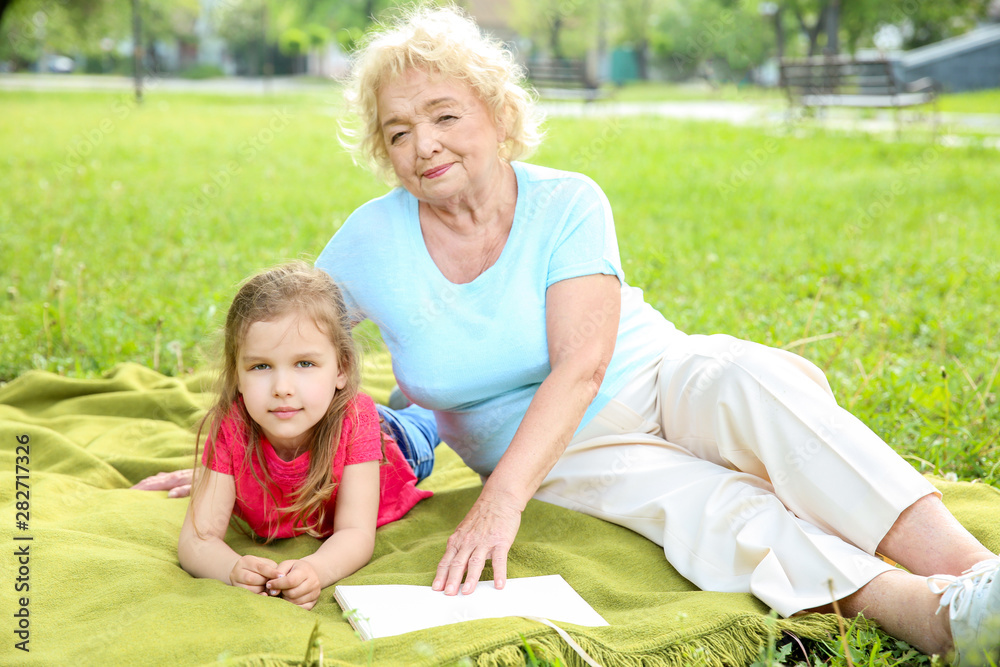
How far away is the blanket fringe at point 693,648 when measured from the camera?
187 centimetres

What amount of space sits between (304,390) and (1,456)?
1.47 metres

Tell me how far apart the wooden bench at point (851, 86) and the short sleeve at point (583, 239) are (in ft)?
34.9

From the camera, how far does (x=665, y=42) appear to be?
4378 centimetres

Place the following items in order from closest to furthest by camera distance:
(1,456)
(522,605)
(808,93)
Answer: (522,605)
(1,456)
(808,93)

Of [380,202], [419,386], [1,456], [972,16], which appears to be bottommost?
[1,456]

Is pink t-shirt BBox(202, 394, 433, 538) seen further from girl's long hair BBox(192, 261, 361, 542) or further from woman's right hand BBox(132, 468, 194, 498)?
woman's right hand BBox(132, 468, 194, 498)

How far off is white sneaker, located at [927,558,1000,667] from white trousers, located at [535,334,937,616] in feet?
0.66

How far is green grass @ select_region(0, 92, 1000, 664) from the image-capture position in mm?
4066

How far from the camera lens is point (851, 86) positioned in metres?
12.9

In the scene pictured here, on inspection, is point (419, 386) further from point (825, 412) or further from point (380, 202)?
point (825, 412)

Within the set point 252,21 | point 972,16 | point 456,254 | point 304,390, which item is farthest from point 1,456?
point 252,21

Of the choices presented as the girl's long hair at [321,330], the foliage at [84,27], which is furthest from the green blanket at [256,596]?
the foliage at [84,27]

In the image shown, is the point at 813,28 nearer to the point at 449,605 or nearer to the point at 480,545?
the point at 480,545

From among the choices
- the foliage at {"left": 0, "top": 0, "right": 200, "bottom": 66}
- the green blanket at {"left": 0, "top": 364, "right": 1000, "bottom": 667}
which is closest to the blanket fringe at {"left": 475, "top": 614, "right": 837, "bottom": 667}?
the green blanket at {"left": 0, "top": 364, "right": 1000, "bottom": 667}
